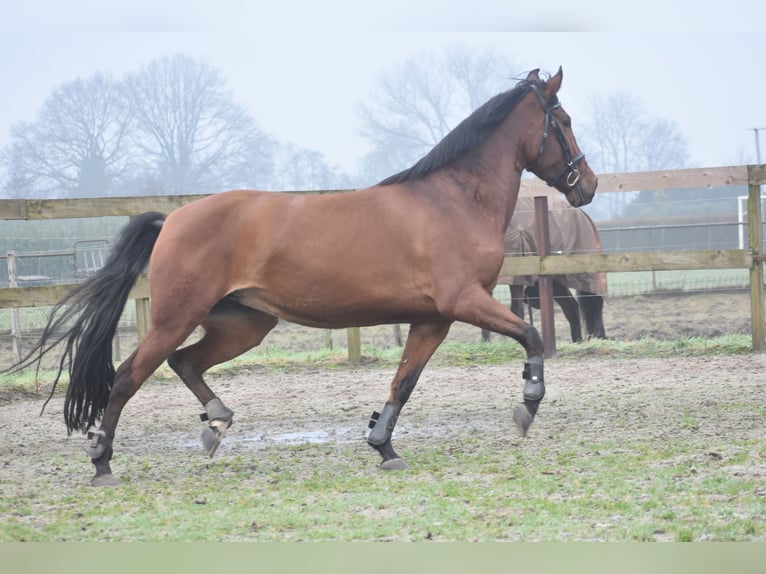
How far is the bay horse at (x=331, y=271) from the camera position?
4730 millimetres

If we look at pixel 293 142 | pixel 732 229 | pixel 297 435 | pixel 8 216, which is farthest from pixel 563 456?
pixel 293 142

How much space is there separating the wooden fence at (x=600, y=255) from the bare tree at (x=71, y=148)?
63.5 feet

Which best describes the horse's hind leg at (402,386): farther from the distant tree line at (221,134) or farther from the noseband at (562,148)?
the distant tree line at (221,134)

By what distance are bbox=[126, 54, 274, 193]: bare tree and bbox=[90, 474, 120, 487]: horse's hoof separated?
87.8 feet

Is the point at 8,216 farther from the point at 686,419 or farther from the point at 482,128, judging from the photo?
the point at 686,419

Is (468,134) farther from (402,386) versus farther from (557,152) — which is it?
(402,386)

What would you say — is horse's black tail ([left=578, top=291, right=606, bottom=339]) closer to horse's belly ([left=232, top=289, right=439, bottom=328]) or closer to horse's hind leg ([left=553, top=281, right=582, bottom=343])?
horse's hind leg ([left=553, top=281, right=582, bottom=343])

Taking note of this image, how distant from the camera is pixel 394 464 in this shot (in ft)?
15.5

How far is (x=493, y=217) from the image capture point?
504 centimetres

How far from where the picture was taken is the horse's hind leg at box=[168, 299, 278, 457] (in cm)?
520

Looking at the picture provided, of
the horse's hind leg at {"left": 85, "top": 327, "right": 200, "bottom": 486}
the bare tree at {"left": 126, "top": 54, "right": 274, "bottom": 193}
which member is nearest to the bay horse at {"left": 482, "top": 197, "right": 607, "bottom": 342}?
the horse's hind leg at {"left": 85, "top": 327, "right": 200, "bottom": 486}

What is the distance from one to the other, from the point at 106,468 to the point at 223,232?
4.60ft

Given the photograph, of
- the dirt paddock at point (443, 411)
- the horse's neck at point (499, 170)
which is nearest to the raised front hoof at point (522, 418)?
the dirt paddock at point (443, 411)

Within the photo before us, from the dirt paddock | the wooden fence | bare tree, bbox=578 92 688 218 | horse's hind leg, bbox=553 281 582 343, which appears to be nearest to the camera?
the dirt paddock
